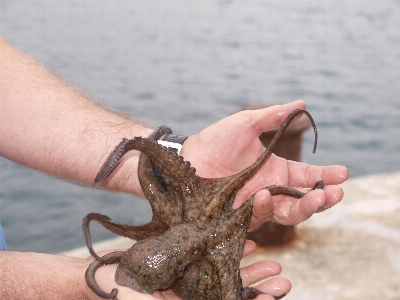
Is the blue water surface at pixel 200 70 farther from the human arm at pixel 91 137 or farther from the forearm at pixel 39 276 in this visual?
the forearm at pixel 39 276

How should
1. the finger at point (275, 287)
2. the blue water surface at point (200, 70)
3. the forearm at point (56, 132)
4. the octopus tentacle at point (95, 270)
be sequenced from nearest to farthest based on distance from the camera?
the octopus tentacle at point (95, 270), the finger at point (275, 287), the forearm at point (56, 132), the blue water surface at point (200, 70)

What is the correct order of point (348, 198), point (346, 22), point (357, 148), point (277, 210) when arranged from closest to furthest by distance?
point (277, 210) → point (348, 198) → point (357, 148) → point (346, 22)

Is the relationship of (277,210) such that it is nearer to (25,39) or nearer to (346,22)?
(25,39)

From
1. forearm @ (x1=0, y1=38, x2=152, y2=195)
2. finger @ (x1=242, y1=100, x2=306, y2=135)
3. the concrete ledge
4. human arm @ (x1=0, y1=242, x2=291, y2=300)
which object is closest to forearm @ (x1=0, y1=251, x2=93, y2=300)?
human arm @ (x1=0, y1=242, x2=291, y2=300)

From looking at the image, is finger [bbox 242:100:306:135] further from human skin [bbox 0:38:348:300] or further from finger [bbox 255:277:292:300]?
finger [bbox 255:277:292:300]

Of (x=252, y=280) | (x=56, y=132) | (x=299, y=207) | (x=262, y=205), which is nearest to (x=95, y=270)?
(x=262, y=205)

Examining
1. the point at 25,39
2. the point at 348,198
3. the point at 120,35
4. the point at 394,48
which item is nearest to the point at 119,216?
the point at 348,198

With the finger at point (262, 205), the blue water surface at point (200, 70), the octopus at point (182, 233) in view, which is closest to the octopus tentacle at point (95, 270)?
the octopus at point (182, 233)
